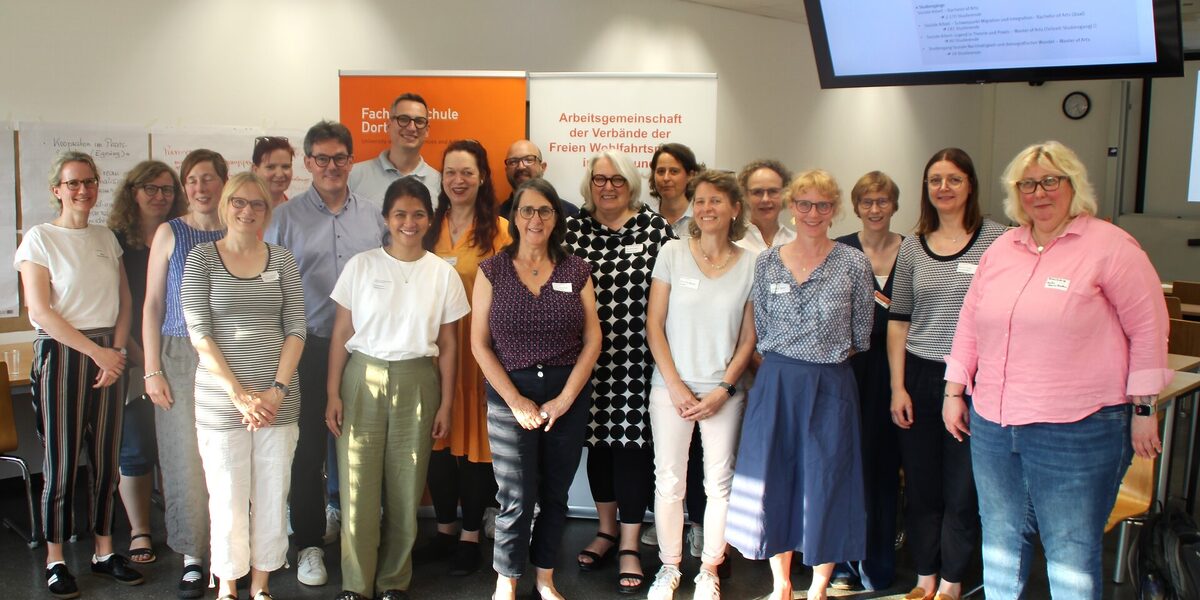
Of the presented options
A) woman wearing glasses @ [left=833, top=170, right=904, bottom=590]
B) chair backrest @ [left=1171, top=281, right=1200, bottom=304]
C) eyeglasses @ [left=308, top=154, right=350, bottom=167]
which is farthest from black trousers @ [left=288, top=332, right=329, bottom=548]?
chair backrest @ [left=1171, top=281, right=1200, bottom=304]

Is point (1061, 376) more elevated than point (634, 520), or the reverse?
point (1061, 376)

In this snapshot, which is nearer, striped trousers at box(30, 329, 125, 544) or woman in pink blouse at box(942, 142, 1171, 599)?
woman in pink blouse at box(942, 142, 1171, 599)

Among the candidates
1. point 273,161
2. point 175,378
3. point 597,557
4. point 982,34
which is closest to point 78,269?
point 175,378

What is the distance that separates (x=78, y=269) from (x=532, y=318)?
173 cm

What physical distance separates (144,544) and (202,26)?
2882 millimetres

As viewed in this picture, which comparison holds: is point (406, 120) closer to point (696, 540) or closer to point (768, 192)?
point (768, 192)

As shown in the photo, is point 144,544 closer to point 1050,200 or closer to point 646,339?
point 646,339

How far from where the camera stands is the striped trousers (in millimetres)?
3275

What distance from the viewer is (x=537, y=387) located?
3084 millimetres

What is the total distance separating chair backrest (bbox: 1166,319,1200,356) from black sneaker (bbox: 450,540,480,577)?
167 inches

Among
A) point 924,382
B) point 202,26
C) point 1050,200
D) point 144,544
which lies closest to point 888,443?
point 924,382

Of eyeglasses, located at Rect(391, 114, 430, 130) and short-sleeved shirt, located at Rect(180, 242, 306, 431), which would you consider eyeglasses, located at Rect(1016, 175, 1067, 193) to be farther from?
eyeglasses, located at Rect(391, 114, 430, 130)

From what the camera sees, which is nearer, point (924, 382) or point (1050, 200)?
point (1050, 200)

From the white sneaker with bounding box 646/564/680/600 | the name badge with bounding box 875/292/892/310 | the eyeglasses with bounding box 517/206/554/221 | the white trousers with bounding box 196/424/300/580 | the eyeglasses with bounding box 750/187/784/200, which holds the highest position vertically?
the eyeglasses with bounding box 750/187/784/200
